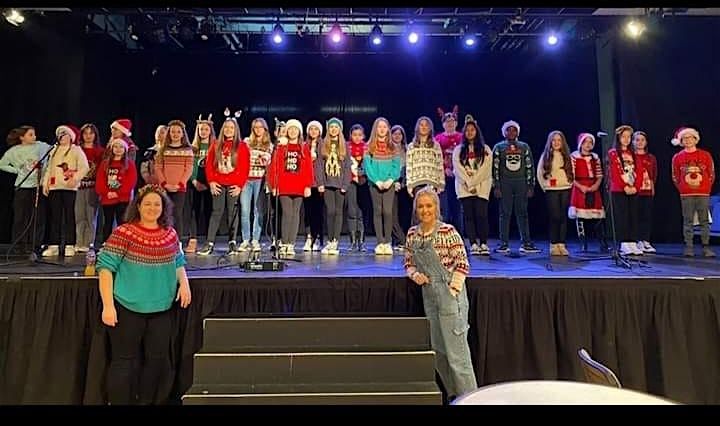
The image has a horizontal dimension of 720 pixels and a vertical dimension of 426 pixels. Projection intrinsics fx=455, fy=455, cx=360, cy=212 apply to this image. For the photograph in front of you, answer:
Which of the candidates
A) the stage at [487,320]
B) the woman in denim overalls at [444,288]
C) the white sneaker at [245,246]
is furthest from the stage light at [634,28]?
the white sneaker at [245,246]

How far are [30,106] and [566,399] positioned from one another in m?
7.19

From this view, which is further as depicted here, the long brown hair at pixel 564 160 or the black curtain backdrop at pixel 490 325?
the long brown hair at pixel 564 160

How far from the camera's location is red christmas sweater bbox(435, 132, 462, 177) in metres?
4.99

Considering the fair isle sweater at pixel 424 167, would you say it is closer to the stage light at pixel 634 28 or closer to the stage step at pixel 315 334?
the stage step at pixel 315 334

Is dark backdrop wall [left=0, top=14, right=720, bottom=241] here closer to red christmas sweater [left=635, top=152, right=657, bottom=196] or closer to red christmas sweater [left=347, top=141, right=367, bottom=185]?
red christmas sweater [left=635, top=152, right=657, bottom=196]

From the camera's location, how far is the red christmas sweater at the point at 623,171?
449 centimetres

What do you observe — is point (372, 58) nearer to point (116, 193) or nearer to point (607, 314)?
point (116, 193)

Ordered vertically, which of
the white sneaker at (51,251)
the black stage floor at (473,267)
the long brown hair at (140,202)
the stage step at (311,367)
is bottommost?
the stage step at (311,367)

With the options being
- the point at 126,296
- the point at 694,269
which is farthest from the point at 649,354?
the point at 126,296

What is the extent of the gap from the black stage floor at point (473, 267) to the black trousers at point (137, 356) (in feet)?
1.76

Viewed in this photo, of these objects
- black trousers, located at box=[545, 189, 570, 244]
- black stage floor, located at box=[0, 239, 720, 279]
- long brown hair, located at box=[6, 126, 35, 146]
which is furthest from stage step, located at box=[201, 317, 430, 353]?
long brown hair, located at box=[6, 126, 35, 146]

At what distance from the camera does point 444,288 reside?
2.50m

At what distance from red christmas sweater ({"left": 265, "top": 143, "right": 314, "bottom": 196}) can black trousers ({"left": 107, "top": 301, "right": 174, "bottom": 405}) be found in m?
1.80

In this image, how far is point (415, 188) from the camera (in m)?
4.36
